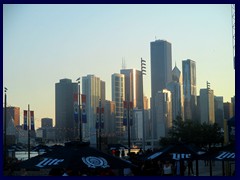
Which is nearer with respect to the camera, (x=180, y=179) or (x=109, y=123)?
(x=180, y=179)

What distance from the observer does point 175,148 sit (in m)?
18.6

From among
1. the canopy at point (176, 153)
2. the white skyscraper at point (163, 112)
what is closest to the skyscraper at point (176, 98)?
the white skyscraper at point (163, 112)

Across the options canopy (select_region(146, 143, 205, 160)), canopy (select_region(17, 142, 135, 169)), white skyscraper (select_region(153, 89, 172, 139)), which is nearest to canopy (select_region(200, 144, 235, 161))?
canopy (select_region(17, 142, 135, 169))

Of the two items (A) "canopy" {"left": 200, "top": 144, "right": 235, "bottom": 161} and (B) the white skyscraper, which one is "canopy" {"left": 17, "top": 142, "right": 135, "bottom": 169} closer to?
(A) "canopy" {"left": 200, "top": 144, "right": 235, "bottom": 161}

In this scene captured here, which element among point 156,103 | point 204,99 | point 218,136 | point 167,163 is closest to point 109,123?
point 156,103

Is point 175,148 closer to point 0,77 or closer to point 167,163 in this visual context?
point 167,163

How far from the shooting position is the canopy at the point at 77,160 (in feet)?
41.6

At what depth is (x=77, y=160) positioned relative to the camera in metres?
12.8

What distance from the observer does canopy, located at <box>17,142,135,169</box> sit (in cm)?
1269

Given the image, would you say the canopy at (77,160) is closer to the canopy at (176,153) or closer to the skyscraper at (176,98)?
the canopy at (176,153)

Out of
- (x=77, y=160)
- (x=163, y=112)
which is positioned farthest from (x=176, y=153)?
(x=163, y=112)

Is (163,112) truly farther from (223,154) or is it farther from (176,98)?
(223,154)

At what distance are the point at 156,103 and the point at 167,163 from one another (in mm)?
158118

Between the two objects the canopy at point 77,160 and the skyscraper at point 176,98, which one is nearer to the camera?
the canopy at point 77,160
